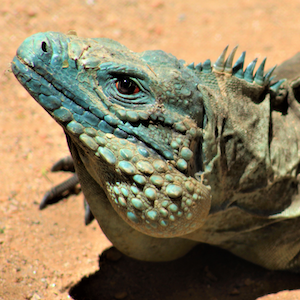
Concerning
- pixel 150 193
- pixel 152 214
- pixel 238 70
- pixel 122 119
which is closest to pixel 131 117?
pixel 122 119

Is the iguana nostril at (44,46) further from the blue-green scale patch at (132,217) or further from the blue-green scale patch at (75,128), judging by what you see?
the blue-green scale patch at (132,217)

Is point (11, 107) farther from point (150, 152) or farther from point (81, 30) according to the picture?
point (150, 152)

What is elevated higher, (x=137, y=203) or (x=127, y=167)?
(x=127, y=167)

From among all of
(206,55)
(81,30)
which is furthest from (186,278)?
(81,30)

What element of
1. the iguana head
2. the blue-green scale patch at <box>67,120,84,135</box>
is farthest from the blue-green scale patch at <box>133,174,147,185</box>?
the blue-green scale patch at <box>67,120,84,135</box>

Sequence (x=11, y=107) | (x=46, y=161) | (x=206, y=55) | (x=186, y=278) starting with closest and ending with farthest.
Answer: (x=186, y=278), (x=46, y=161), (x=11, y=107), (x=206, y=55)

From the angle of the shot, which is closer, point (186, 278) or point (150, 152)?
point (150, 152)

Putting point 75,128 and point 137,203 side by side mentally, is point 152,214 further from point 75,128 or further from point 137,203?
point 75,128
